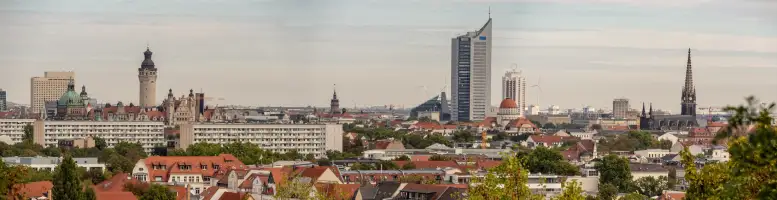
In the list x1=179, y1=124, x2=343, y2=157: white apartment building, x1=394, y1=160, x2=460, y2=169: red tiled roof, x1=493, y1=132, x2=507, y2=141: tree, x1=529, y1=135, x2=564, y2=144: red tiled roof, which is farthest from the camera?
x1=493, y1=132, x2=507, y2=141: tree

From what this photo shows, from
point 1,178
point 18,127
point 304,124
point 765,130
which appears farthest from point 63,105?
point 765,130

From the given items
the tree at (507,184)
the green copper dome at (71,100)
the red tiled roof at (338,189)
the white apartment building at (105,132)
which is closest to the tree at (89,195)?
the red tiled roof at (338,189)

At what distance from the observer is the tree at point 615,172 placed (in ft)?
259

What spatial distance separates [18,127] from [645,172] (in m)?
80.2

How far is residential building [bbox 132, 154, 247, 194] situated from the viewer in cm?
7731

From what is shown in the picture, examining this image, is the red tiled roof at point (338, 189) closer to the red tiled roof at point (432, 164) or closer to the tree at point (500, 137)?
the red tiled roof at point (432, 164)

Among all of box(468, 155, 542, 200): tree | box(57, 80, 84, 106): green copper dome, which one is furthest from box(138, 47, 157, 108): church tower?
box(468, 155, 542, 200): tree

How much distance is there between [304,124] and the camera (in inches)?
5212

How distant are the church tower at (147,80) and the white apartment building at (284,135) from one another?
55.1 metres

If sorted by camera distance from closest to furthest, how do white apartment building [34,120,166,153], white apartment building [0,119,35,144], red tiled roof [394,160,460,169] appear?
1. red tiled roof [394,160,460,169]
2. white apartment building [34,120,166,153]
3. white apartment building [0,119,35,144]

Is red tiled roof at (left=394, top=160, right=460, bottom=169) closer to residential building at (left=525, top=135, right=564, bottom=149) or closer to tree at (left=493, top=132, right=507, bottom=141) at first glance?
residential building at (left=525, top=135, right=564, bottom=149)

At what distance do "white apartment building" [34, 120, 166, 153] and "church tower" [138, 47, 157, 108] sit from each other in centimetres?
4338

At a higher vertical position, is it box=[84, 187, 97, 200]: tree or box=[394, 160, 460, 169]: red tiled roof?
box=[84, 187, 97, 200]: tree

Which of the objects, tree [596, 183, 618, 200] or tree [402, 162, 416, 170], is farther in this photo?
tree [402, 162, 416, 170]
